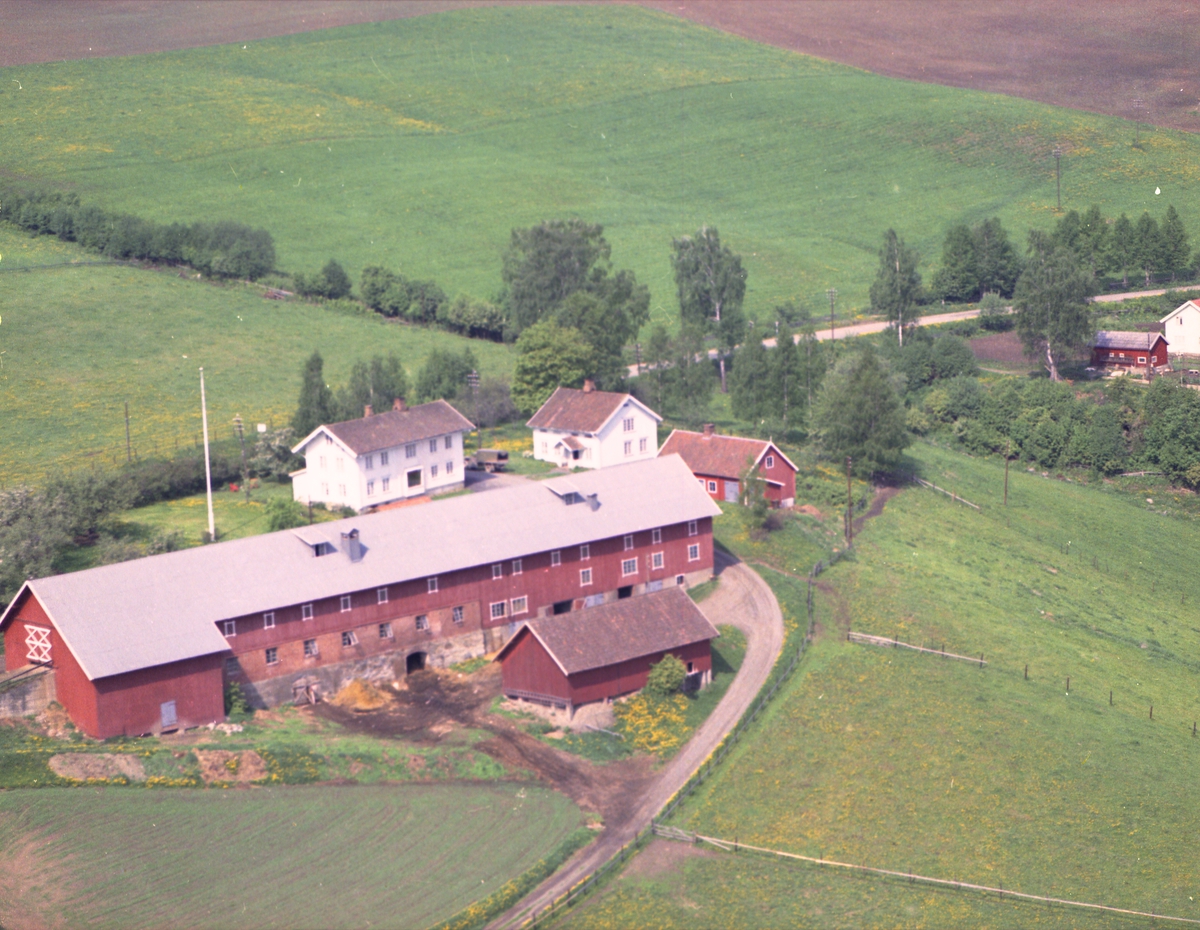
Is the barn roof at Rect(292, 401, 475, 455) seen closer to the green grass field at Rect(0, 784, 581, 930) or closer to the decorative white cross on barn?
the decorative white cross on barn

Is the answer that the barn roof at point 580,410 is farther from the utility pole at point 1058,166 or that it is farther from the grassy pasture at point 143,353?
the utility pole at point 1058,166

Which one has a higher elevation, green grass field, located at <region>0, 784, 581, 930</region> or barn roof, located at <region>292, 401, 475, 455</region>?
barn roof, located at <region>292, 401, 475, 455</region>

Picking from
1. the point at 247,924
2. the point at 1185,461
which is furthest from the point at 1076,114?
the point at 247,924

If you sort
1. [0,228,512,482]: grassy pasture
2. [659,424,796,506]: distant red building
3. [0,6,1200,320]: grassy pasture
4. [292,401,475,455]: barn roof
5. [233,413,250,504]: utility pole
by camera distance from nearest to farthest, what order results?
[292,401,475,455]: barn roof → [233,413,250,504]: utility pole → [659,424,796,506]: distant red building → [0,228,512,482]: grassy pasture → [0,6,1200,320]: grassy pasture

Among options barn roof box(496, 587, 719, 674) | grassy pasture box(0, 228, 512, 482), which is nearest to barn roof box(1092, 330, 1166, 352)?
grassy pasture box(0, 228, 512, 482)

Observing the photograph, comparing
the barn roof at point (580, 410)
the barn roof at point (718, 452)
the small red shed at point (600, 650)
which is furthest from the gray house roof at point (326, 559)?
the barn roof at point (580, 410)

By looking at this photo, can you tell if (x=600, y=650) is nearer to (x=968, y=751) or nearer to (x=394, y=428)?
(x=968, y=751)

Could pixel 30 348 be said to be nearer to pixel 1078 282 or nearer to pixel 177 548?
pixel 177 548
